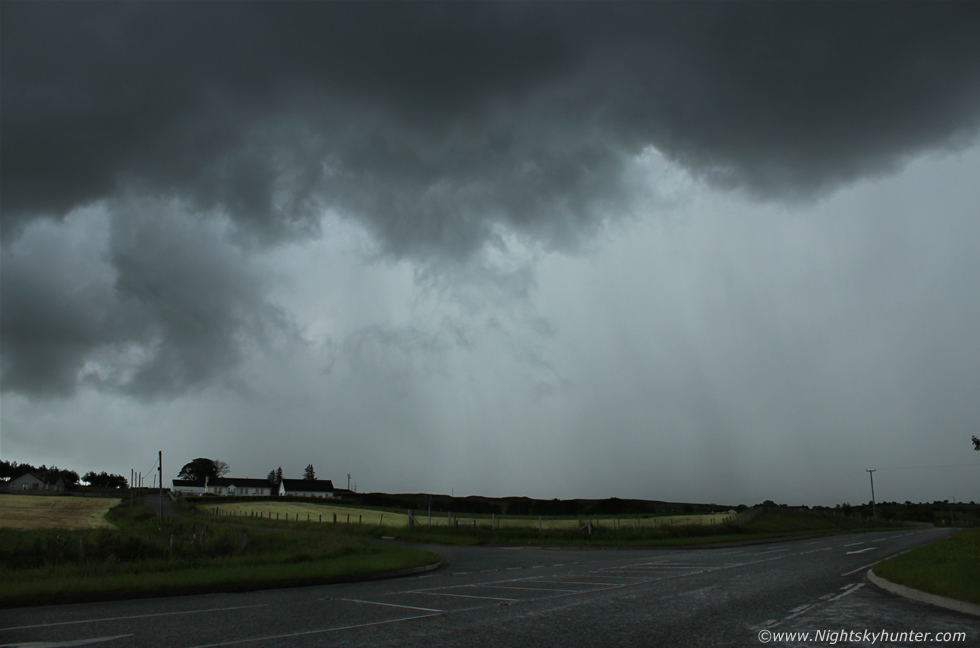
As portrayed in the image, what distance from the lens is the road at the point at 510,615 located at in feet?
32.0

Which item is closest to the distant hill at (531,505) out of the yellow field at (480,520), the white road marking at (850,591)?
the yellow field at (480,520)

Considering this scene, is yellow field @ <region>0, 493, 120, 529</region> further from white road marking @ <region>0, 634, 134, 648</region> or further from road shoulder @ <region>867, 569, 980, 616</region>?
road shoulder @ <region>867, 569, 980, 616</region>

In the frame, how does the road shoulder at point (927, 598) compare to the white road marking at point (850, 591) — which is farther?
the white road marking at point (850, 591)

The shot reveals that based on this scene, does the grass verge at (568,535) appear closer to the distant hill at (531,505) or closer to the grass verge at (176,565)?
the grass verge at (176,565)

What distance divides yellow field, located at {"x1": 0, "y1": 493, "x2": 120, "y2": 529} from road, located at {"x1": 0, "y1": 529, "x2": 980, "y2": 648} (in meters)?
54.7

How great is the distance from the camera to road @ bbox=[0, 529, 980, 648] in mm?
9742

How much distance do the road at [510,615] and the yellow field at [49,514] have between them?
179ft

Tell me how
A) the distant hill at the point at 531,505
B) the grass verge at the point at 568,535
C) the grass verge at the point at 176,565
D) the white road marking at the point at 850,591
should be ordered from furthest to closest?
the distant hill at the point at 531,505
the grass verge at the point at 568,535
the grass verge at the point at 176,565
the white road marking at the point at 850,591

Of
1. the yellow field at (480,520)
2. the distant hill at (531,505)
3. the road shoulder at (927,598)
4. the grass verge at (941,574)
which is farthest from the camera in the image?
the distant hill at (531,505)

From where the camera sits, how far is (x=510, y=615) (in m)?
12.0

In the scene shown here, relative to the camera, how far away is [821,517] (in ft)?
285

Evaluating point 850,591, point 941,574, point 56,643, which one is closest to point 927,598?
point 850,591

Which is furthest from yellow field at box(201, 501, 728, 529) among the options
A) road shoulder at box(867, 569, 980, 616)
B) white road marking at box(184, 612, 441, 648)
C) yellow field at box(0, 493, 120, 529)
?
white road marking at box(184, 612, 441, 648)

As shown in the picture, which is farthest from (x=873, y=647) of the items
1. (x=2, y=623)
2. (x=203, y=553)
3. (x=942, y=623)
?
(x=203, y=553)
